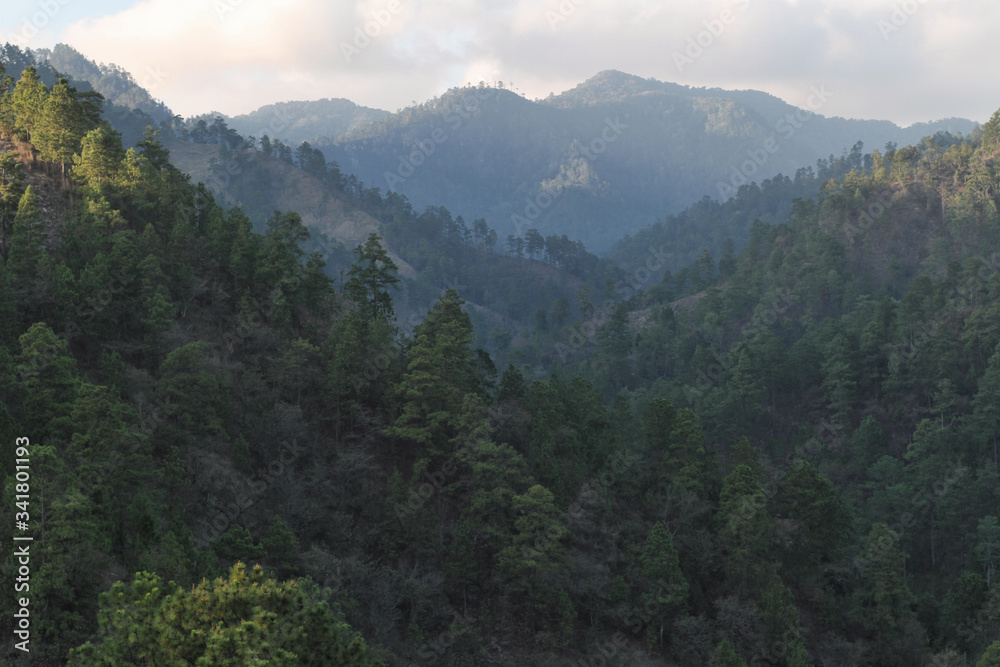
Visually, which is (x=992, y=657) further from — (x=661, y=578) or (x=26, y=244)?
(x=26, y=244)

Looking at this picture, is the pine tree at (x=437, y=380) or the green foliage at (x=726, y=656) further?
the pine tree at (x=437, y=380)

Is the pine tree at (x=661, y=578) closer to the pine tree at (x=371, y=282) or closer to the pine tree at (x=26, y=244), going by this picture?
the pine tree at (x=371, y=282)

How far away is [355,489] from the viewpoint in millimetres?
37094

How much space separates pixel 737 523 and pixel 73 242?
3517cm

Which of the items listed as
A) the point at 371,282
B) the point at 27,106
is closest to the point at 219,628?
the point at 371,282

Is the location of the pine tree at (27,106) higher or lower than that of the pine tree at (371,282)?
higher

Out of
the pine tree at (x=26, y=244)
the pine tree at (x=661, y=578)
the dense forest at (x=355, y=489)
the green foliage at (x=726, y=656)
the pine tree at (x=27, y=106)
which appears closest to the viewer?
the dense forest at (x=355, y=489)

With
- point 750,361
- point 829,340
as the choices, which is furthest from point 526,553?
point 829,340

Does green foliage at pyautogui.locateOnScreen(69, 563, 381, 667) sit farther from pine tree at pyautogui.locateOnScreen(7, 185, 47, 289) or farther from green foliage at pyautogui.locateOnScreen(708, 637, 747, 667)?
pine tree at pyautogui.locateOnScreen(7, 185, 47, 289)

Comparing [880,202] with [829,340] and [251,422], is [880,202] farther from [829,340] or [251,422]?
[251,422]

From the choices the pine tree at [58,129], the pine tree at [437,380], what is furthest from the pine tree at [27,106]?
the pine tree at [437,380]

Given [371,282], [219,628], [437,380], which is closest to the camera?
[219,628]

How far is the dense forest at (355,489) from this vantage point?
2169cm

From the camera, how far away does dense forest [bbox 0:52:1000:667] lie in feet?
71.2
